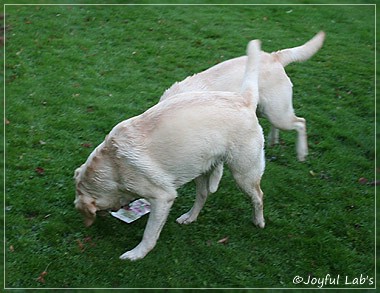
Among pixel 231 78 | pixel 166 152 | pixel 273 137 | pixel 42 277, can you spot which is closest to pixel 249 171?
pixel 166 152

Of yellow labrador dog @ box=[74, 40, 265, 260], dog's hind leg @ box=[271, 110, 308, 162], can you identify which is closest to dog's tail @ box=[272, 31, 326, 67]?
dog's hind leg @ box=[271, 110, 308, 162]

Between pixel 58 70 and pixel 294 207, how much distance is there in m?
3.86

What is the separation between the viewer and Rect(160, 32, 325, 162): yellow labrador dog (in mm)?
5043

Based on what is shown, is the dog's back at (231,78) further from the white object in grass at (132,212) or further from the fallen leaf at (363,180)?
the fallen leaf at (363,180)

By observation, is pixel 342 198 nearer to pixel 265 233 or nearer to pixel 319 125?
pixel 265 233

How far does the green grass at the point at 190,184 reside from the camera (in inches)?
169

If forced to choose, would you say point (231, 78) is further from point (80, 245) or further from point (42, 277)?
point (42, 277)

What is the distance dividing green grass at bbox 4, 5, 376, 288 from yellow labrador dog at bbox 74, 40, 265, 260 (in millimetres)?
383

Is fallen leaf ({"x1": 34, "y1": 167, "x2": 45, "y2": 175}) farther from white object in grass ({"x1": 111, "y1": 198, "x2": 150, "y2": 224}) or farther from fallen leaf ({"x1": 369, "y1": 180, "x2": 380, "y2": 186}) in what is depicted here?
fallen leaf ({"x1": 369, "y1": 180, "x2": 380, "y2": 186})

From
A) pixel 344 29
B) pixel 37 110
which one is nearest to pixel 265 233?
pixel 37 110

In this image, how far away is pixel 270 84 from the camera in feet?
17.3

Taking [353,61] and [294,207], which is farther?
[353,61]

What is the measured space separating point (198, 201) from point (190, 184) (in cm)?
64

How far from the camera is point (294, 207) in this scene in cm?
505
